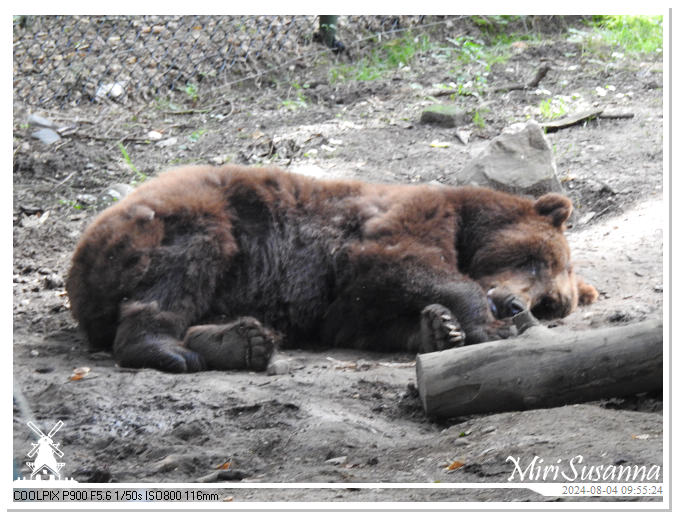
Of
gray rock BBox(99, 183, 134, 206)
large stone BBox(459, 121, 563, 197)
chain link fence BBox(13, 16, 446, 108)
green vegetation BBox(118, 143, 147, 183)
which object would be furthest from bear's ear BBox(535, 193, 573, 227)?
gray rock BBox(99, 183, 134, 206)

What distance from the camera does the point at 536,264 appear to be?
18.2 feet

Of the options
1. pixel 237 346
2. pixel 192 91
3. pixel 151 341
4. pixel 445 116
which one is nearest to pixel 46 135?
pixel 192 91

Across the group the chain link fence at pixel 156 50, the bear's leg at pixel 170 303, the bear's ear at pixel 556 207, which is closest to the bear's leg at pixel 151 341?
the bear's leg at pixel 170 303

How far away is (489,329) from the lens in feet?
16.3

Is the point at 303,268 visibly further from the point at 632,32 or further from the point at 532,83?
the point at 632,32

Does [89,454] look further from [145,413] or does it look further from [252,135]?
[252,135]

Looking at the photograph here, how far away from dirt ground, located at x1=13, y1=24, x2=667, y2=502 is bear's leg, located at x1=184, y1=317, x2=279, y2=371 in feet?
0.41

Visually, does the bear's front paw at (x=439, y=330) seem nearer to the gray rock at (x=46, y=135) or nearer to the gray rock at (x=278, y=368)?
the gray rock at (x=278, y=368)

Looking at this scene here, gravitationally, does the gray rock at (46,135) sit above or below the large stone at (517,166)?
above

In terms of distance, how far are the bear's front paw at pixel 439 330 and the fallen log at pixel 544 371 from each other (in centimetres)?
87

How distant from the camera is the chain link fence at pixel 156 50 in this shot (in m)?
4.35

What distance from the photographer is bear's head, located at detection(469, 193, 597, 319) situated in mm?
5473

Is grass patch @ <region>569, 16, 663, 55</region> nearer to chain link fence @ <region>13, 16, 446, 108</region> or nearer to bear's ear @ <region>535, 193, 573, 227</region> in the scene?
chain link fence @ <region>13, 16, 446, 108</region>
